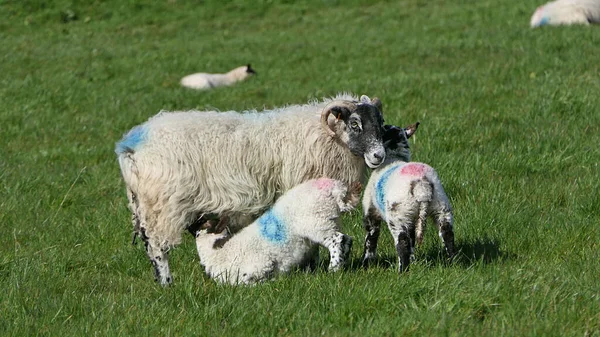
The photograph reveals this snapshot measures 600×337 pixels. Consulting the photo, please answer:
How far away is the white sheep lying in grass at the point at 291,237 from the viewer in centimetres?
564

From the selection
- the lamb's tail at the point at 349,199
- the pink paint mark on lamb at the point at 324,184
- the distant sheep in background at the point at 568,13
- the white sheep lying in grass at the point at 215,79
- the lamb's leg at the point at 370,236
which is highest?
the pink paint mark on lamb at the point at 324,184

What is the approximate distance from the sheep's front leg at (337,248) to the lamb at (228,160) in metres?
0.77

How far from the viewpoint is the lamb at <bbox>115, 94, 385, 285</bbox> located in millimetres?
6223

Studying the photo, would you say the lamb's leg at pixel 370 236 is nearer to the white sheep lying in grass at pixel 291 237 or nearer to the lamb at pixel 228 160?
the white sheep lying in grass at pixel 291 237

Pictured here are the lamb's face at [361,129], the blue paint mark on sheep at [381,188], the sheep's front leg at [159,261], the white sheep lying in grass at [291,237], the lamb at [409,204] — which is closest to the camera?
the lamb at [409,204]

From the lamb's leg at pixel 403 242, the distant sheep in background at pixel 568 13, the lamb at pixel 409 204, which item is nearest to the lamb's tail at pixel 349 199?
the lamb at pixel 409 204

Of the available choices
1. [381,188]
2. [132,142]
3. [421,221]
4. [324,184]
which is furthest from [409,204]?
[132,142]

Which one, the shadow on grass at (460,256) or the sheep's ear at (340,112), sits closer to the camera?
the shadow on grass at (460,256)

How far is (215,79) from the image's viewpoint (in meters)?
16.2

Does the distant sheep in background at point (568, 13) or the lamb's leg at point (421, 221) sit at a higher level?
the lamb's leg at point (421, 221)

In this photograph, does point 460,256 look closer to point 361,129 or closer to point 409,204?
point 409,204

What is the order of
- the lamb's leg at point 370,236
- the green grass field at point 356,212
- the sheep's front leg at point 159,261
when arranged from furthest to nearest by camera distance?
the sheep's front leg at point 159,261
the lamb's leg at point 370,236
the green grass field at point 356,212

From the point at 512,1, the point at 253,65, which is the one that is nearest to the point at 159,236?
the point at 253,65

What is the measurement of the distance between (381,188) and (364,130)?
710 mm
